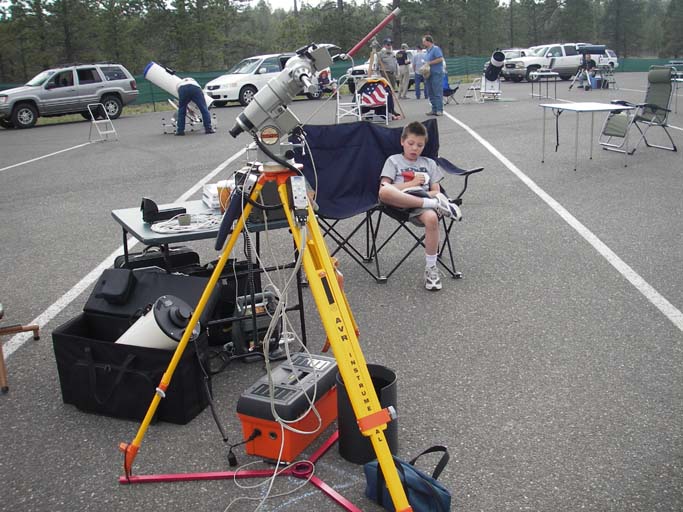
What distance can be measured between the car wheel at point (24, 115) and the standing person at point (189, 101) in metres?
6.90

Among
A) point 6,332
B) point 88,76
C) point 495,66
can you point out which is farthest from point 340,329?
point 88,76

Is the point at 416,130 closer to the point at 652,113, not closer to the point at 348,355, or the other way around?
the point at 348,355

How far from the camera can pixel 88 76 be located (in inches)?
816

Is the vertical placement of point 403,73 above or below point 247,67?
below

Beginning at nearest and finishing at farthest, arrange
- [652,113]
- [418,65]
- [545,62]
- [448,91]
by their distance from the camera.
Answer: [652,113] → [448,91] → [418,65] → [545,62]

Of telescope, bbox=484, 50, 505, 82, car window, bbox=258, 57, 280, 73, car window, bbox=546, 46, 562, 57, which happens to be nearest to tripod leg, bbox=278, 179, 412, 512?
telescope, bbox=484, 50, 505, 82

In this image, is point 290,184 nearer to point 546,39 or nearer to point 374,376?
point 374,376

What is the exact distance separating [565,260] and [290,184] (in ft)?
11.6

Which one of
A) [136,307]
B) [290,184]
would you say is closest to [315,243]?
[290,184]

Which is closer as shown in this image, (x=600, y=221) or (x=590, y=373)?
(x=590, y=373)

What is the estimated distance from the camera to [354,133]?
5.73 meters

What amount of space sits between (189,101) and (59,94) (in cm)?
730

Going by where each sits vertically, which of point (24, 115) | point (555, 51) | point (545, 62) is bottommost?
point (24, 115)

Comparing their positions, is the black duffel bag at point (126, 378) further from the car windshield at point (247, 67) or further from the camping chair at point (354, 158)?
the car windshield at point (247, 67)
